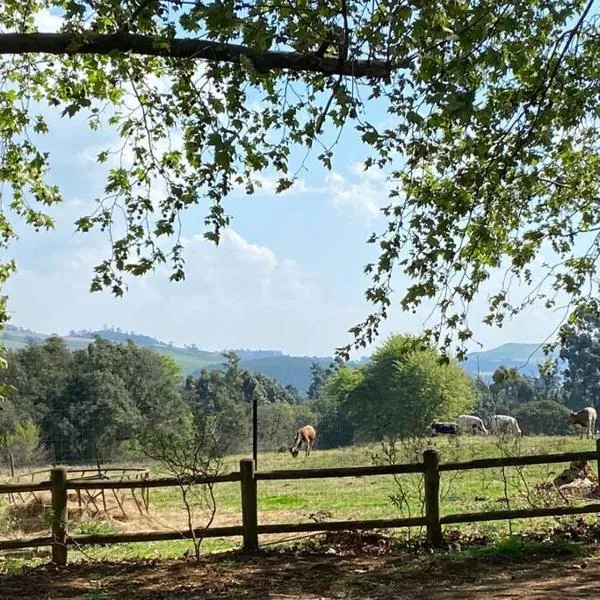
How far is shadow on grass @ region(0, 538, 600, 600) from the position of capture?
21.5 feet

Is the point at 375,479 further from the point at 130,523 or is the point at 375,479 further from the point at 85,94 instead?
the point at 85,94

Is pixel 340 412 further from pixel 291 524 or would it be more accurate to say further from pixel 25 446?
pixel 291 524

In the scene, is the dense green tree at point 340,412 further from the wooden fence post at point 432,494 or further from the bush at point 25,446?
the wooden fence post at point 432,494

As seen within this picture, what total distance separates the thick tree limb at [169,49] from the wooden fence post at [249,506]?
14.2 feet

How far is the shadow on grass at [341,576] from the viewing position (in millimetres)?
6566

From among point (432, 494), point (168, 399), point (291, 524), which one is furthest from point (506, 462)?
point (168, 399)

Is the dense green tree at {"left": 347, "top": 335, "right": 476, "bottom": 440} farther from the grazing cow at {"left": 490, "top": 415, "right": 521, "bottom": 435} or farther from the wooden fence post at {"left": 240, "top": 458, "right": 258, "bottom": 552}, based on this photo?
the wooden fence post at {"left": 240, "top": 458, "right": 258, "bottom": 552}

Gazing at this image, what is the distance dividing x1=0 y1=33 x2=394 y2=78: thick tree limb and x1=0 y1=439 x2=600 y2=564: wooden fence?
4.26 meters

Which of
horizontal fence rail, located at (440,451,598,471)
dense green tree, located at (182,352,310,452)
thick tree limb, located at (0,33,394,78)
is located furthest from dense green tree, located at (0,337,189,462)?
→ thick tree limb, located at (0,33,394,78)

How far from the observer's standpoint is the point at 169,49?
21.3 ft

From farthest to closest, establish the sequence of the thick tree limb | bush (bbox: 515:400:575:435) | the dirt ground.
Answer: bush (bbox: 515:400:575:435) → the dirt ground → the thick tree limb

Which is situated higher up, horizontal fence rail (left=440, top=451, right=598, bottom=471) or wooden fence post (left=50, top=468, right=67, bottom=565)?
horizontal fence rail (left=440, top=451, right=598, bottom=471)

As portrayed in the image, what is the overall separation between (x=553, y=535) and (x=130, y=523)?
7.85 m

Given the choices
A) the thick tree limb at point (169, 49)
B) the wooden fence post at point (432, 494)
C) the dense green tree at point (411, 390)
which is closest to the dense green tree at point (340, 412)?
the dense green tree at point (411, 390)
